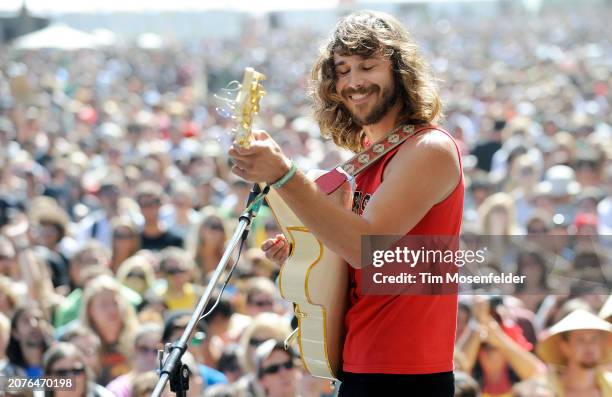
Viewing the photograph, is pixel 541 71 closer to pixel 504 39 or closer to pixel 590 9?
pixel 504 39

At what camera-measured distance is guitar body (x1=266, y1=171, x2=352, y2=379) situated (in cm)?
316

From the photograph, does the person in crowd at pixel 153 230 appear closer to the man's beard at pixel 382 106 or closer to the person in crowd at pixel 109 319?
the person in crowd at pixel 109 319

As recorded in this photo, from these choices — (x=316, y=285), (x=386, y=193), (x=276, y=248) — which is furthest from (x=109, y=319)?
(x=386, y=193)

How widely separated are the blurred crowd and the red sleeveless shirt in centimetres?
53

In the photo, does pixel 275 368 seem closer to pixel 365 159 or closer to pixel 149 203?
pixel 365 159

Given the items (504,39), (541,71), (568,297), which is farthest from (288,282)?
(504,39)

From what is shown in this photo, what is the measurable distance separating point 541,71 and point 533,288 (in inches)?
832

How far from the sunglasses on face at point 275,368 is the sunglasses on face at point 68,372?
0.82m

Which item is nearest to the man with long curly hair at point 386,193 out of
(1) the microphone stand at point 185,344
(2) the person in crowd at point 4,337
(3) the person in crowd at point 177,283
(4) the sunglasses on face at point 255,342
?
(1) the microphone stand at point 185,344

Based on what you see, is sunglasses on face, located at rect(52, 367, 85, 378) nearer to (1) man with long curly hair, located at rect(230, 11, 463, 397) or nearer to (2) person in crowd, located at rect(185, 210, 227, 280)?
(1) man with long curly hair, located at rect(230, 11, 463, 397)

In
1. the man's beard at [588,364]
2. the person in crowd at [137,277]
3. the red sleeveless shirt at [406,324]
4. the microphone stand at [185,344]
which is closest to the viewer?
the microphone stand at [185,344]

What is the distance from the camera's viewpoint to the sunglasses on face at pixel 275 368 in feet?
17.7

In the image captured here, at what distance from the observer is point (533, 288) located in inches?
261

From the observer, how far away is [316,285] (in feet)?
10.4
